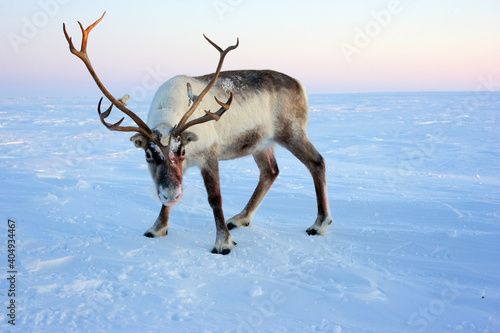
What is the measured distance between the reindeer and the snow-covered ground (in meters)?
0.42

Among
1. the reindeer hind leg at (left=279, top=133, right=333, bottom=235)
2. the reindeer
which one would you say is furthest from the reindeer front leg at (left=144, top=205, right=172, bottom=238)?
the reindeer hind leg at (left=279, top=133, right=333, bottom=235)

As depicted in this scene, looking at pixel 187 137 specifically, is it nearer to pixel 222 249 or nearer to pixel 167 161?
pixel 167 161

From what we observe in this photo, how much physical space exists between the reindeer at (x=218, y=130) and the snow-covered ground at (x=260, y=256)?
0.42 m

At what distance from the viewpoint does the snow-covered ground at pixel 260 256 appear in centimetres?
307

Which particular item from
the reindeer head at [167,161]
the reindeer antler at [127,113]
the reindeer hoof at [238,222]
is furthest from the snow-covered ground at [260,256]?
the reindeer antler at [127,113]

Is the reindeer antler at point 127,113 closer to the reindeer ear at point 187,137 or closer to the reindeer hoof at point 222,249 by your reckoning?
the reindeer ear at point 187,137

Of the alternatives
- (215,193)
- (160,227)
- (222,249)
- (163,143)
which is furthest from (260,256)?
(163,143)

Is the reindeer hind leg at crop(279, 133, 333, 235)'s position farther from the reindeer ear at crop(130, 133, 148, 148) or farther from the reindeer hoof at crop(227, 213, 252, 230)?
the reindeer ear at crop(130, 133, 148, 148)

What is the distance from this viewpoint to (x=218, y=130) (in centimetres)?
479

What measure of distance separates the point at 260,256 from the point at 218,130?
1.47 m

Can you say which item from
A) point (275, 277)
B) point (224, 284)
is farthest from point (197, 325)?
point (275, 277)

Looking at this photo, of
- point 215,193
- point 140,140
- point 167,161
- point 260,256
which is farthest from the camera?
point 215,193

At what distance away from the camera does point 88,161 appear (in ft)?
33.8

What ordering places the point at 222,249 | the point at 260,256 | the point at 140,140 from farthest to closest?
the point at 222,249 < the point at 260,256 < the point at 140,140
